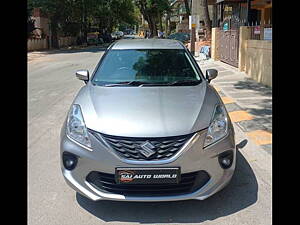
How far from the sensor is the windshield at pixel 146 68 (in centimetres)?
451

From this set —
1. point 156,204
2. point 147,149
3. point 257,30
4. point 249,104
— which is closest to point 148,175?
point 147,149

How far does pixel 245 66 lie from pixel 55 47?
28.7m

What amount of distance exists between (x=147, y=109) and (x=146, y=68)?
128cm

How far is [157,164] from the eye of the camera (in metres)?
3.19

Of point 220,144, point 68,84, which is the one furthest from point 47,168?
point 68,84

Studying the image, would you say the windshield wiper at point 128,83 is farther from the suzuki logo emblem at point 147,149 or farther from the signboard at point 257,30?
the signboard at point 257,30

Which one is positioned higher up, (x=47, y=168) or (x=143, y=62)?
(x=143, y=62)

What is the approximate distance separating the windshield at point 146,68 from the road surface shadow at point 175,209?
1.45 meters

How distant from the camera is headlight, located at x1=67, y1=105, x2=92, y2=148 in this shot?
3.40 metres

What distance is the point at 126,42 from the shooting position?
5492 mm

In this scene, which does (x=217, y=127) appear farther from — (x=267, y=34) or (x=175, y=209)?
(x=267, y=34)

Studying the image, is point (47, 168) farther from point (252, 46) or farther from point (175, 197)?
point (252, 46)

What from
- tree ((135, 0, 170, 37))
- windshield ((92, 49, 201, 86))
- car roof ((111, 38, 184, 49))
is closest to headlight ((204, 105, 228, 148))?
windshield ((92, 49, 201, 86))

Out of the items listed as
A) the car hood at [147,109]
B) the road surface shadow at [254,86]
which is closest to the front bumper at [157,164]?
the car hood at [147,109]
